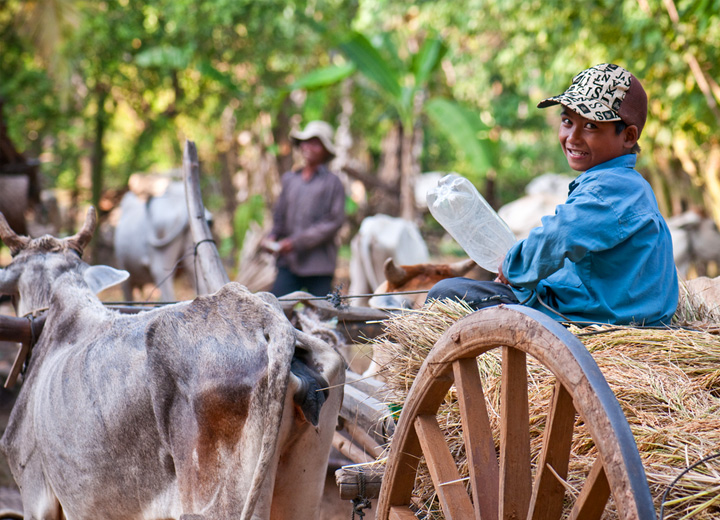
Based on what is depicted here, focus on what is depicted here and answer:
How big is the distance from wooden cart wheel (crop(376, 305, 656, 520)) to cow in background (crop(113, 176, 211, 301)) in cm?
572

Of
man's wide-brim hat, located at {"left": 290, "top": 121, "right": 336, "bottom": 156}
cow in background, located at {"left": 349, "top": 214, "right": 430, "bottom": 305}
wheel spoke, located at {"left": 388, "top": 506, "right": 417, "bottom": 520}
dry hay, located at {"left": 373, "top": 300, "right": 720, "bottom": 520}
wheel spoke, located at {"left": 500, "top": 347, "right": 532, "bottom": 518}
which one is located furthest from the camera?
cow in background, located at {"left": 349, "top": 214, "right": 430, "bottom": 305}

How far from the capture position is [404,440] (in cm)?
204

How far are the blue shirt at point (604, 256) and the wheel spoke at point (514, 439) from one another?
1.67ft

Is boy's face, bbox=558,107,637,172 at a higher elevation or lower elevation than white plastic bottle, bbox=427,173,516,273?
higher

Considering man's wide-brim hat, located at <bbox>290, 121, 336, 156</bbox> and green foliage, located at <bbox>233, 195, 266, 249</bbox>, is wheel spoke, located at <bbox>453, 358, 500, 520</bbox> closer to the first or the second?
man's wide-brim hat, located at <bbox>290, 121, 336, 156</bbox>

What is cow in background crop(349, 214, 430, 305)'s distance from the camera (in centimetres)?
640

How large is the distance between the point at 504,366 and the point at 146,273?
6989 mm

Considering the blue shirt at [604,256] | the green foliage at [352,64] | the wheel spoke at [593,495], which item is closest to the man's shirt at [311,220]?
the green foliage at [352,64]

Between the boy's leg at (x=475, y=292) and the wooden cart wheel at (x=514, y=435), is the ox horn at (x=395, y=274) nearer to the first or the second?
the boy's leg at (x=475, y=292)

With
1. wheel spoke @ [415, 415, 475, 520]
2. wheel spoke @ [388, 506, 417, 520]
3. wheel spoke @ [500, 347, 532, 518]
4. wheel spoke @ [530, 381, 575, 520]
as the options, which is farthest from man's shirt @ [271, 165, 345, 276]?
wheel spoke @ [530, 381, 575, 520]

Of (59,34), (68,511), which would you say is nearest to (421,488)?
(68,511)

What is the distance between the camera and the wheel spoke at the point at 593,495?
1471mm

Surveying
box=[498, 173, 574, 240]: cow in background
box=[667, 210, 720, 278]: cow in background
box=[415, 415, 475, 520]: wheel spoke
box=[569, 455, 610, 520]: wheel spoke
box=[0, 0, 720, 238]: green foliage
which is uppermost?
box=[0, 0, 720, 238]: green foliage

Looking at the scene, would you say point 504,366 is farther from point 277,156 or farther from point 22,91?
point 22,91
